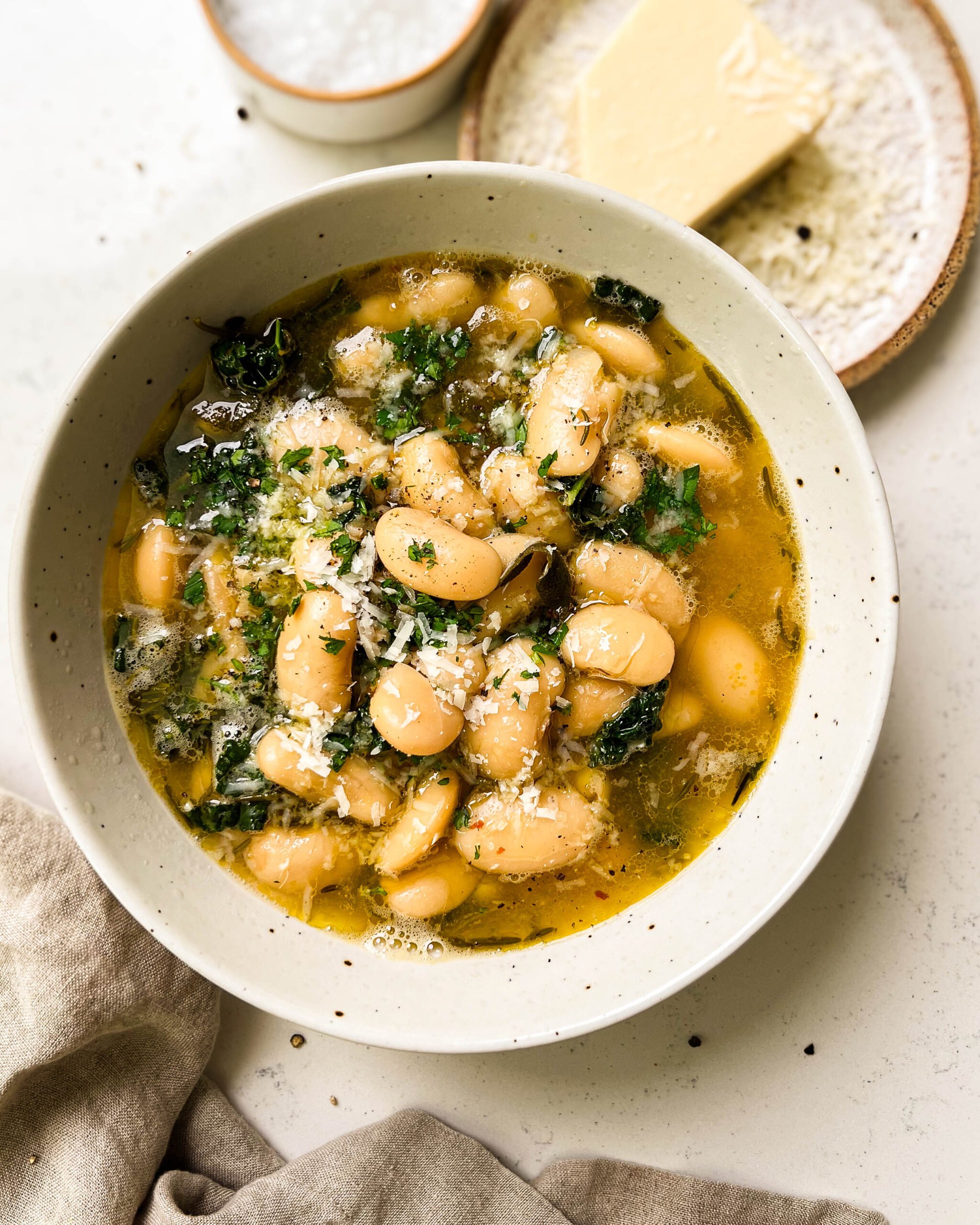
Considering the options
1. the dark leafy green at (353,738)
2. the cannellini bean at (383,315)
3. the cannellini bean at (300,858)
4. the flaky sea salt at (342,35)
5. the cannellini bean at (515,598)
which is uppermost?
the flaky sea salt at (342,35)

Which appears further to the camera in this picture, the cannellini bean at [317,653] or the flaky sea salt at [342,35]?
the flaky sea salt at [342,35]

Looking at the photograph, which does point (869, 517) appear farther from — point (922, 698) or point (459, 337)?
point (459, 337)

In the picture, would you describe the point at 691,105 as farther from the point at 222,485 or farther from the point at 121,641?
the point at 121,641

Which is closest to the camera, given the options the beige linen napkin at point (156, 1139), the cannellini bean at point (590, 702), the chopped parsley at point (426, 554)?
the chopped parsley at point (426, 554)

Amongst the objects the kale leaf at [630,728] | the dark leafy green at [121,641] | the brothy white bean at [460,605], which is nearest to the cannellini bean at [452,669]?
the brothy white bean at [460,605]

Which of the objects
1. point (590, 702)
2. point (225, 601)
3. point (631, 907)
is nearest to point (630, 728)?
point (590, 702)

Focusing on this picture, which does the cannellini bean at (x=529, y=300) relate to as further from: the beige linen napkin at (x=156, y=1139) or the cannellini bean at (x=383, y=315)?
the beige linen napkin at (x=156, y=1139)
